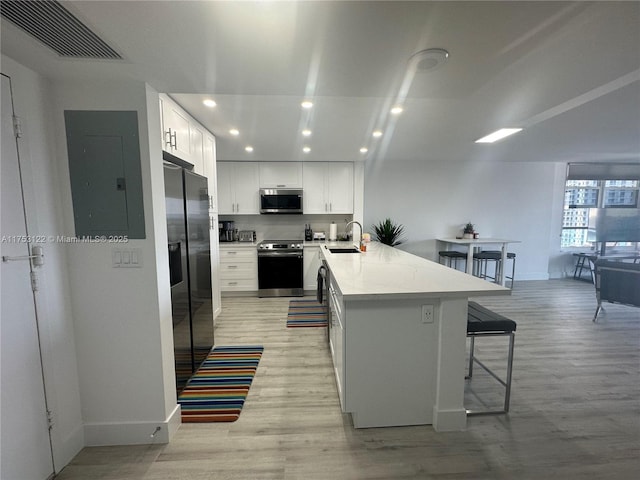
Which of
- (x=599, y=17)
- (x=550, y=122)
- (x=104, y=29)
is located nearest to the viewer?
(x=104, y=29)

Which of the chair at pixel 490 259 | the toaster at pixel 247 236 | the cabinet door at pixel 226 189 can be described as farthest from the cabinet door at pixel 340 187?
the chair at pixel 490 259

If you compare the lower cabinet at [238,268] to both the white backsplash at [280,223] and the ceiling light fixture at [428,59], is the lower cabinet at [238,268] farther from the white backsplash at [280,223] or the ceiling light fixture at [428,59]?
the ceiling light fixture at [428,59]

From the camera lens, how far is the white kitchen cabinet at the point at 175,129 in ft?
7.04

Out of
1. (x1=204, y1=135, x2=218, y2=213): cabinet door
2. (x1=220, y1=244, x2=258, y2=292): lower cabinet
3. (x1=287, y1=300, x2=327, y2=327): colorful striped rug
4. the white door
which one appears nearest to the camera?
the white door

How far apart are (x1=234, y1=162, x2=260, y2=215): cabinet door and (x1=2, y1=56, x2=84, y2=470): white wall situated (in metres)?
3.29

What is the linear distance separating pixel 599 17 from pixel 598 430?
2.43 m

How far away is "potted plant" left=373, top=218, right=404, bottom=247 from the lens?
16.5 ft

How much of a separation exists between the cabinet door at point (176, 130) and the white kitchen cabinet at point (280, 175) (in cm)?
213

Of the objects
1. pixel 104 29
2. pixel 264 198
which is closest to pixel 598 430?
pixel 104 29

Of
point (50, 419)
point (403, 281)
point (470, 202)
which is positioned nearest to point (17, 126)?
point (50, 419)

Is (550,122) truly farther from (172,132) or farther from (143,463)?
(143,463)

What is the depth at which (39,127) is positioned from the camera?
141 cm

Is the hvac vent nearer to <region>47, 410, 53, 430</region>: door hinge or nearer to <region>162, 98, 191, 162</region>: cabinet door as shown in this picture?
<region>162, 98, 191, 162</region>: cabinet door

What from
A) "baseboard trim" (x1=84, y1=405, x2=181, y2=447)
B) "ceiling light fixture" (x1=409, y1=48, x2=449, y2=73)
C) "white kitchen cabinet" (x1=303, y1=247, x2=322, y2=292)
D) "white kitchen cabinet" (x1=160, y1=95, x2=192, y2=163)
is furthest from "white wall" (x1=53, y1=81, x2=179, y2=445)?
"white kitchen cabinet" (x1=303, y1=247, x2=322, y2=292)
